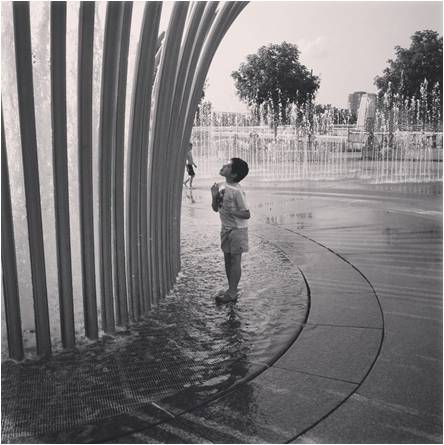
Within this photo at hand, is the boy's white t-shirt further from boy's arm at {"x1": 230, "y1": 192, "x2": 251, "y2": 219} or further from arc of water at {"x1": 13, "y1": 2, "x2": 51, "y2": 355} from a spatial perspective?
arc of water at {"x1": 13, "y1": 2, "x2": 51, "y2": 355}

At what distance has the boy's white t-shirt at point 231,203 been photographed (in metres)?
4.60

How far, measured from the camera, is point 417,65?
1535 inches

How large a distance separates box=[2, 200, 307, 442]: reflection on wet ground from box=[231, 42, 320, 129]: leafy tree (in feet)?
120

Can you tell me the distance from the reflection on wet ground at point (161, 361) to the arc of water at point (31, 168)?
28 cm

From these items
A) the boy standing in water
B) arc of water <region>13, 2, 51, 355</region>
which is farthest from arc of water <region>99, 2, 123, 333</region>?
the boy standing in water

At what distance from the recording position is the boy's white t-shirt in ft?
15.1

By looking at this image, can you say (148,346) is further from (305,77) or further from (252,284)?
(305,77)

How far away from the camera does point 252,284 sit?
17.6 feet

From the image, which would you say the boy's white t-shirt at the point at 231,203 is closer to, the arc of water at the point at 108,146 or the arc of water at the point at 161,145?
the arc of water at the point at 161,145

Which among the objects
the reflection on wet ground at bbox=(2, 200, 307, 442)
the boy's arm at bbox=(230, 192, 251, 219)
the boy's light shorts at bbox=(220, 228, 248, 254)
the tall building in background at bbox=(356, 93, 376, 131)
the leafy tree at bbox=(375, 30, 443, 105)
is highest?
the leafy tree at bbox=(375, 30, 443, 105)

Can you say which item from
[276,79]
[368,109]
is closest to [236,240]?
[276,79]

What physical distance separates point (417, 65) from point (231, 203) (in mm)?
38333

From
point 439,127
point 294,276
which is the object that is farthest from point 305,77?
point 294,276

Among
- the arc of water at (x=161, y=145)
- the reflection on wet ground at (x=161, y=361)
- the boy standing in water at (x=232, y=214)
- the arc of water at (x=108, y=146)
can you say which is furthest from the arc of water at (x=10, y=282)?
the boy standing in water at (x=232, y=214)
